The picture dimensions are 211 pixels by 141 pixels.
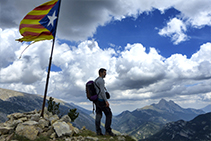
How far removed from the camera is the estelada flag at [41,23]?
487 inches

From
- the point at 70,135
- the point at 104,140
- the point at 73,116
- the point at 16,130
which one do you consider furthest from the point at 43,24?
the point at 73,116

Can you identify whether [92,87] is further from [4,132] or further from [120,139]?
[4,132]

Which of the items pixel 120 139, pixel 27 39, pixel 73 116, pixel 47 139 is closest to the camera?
pixel 47 139

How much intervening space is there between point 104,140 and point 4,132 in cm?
627

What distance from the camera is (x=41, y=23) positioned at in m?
12.6

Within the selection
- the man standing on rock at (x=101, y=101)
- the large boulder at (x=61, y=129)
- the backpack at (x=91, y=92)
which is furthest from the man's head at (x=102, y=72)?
the large boulder at (x=61, y=129)

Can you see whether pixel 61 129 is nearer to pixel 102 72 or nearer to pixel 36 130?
pixel 36 130

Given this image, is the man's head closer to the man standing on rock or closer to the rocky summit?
the man standing on rock

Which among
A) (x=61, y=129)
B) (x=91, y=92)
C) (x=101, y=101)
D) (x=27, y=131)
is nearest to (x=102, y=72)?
(x=91, y=92)

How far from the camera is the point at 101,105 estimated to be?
10.2m

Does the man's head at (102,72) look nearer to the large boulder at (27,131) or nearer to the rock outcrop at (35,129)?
the rock outcrop at (35,129)

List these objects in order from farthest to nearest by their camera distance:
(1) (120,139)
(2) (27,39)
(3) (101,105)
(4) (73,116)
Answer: (4) (73,116) < (2) (27,39) < (3) (101,105) < (1) (120,139)

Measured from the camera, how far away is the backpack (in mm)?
10062

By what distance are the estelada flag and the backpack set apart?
5597mm
